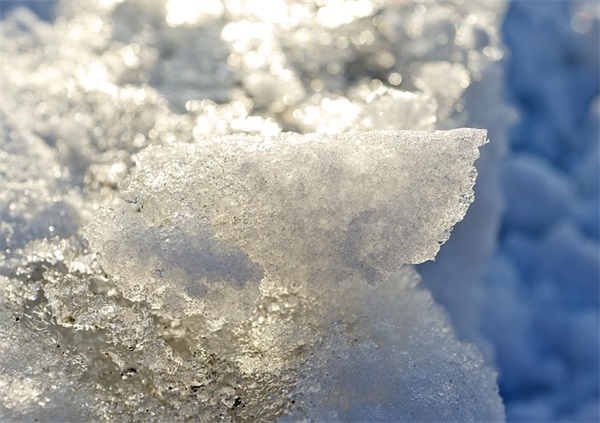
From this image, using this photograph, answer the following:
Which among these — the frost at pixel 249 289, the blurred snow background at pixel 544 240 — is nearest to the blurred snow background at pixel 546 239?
the blurred snow background at pixel 544 240

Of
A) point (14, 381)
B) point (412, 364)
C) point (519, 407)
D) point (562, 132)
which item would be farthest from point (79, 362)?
point (562, 132)

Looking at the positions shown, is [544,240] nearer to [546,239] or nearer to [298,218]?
[546,239]

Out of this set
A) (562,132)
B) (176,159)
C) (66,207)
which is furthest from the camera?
(562,132)

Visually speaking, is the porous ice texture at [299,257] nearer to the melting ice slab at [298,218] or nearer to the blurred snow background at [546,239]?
the melting ice slab at [298,218]

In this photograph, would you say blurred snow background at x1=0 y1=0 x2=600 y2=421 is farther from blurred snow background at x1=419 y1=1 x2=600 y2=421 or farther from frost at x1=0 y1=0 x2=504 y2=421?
frost at x1=0 y1=0 x2=504 y2=421

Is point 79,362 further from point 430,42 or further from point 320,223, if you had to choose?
point 430,42
